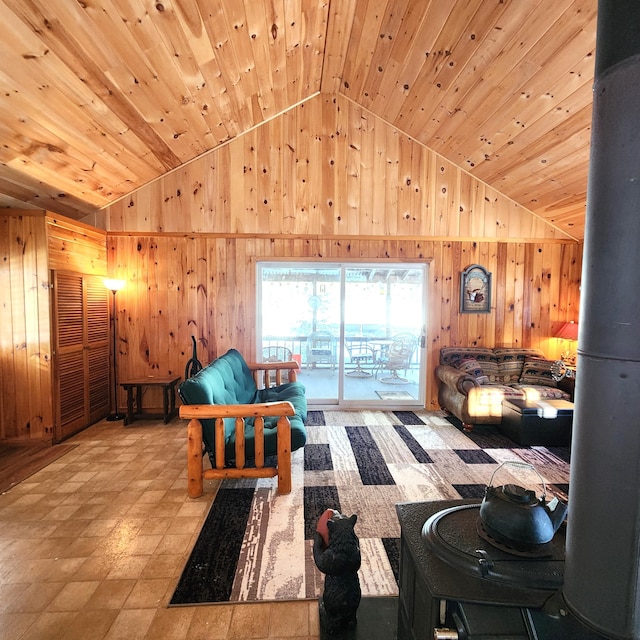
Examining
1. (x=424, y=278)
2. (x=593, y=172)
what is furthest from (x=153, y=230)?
(x=593, y=172)

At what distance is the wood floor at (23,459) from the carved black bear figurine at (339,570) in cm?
258

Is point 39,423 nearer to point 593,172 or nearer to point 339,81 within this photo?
→ point 593,172

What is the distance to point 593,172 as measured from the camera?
2.65 ft

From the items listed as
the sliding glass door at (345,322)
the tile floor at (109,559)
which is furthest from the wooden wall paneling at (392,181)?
the tile floor at (109,559)

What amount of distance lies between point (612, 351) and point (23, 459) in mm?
4104

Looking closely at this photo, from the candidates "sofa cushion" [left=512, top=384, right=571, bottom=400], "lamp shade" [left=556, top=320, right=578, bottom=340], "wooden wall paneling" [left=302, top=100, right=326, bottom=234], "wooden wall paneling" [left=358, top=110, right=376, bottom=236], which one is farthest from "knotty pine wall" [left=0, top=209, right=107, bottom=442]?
"lamp shade" [left=556, top=320, right=578, bottom=340]

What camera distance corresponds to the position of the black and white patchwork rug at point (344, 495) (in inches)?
68.2

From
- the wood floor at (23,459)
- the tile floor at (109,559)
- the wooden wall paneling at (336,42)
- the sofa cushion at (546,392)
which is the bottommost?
the wood floor at (23,459)

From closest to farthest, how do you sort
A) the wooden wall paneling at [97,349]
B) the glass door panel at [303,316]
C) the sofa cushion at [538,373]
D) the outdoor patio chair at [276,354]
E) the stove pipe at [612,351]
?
the stove pipe at [612,351] < the wooden wall paneling at [97,349] < the sofa cushion at [538,373] < the glass door panel at [303,316] < the outdoor patio chair at [276,354]

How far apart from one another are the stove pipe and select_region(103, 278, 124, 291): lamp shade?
4.24 meters

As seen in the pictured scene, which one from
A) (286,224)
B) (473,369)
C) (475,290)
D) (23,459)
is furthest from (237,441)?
(475,290)

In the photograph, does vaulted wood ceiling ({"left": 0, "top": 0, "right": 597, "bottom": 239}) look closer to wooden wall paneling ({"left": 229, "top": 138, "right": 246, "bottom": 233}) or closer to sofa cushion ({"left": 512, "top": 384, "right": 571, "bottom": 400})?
wooden wall paneling ({"left": 229, "top": 138, "right": 246, "bottom": 233})

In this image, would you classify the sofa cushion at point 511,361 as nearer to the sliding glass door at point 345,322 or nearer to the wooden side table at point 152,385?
the sliding glass door at point 345,322

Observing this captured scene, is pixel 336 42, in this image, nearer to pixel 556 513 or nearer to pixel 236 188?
pixel 236 188
